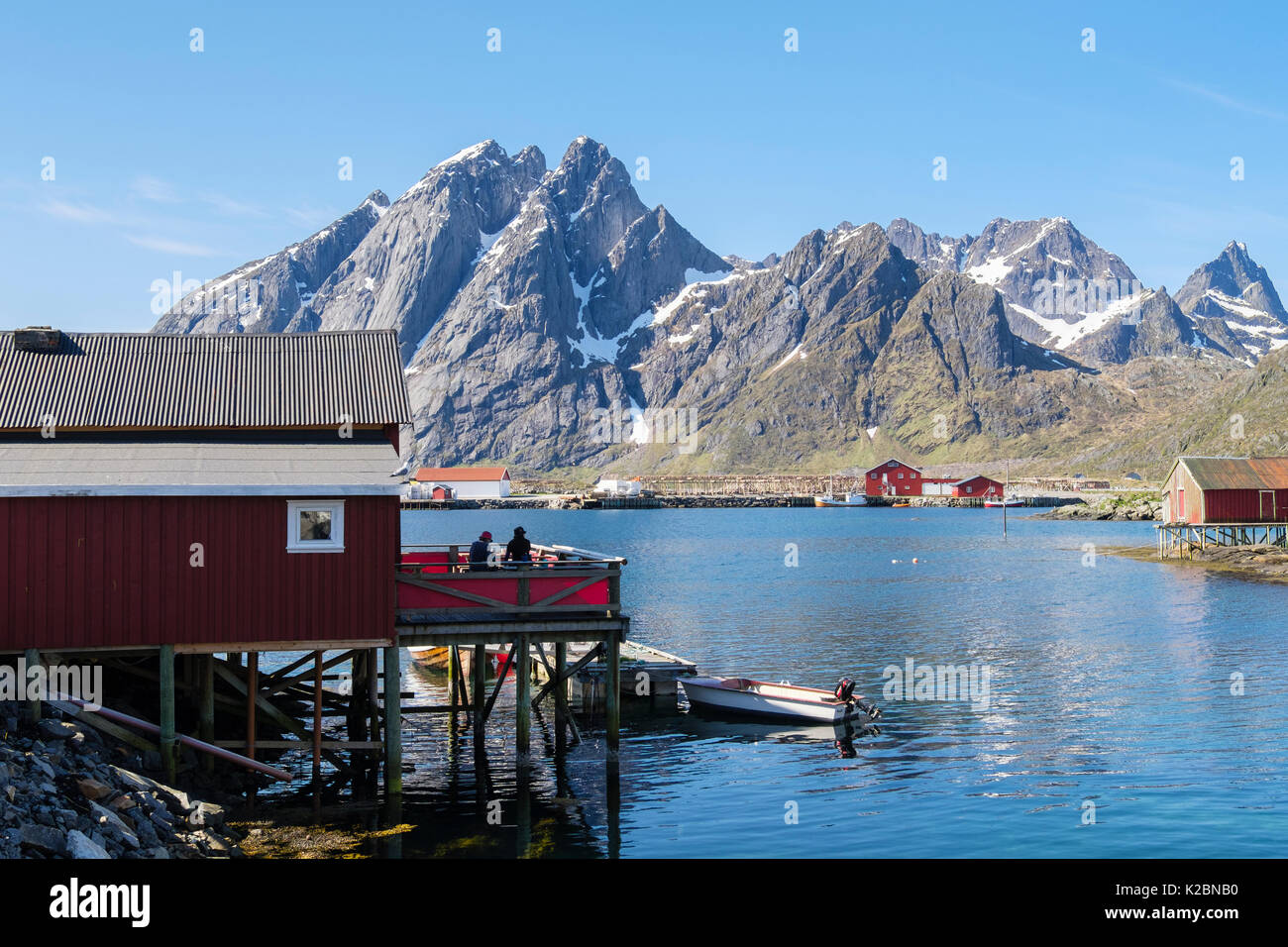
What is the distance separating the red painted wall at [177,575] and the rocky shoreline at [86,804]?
7.23 feet

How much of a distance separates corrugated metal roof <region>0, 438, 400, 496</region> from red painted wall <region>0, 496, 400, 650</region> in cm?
36

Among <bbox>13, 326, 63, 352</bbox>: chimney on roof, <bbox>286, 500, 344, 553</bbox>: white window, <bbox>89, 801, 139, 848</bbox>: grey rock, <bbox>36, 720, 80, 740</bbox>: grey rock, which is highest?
<bbox>13, 326, 63, 352</bbox>: chimney on roof

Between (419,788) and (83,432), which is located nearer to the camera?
(83,432)

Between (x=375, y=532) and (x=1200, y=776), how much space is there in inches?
867

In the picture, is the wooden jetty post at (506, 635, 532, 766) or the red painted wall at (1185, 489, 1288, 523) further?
the red painted wall at (1185, 489, 1288, 523)

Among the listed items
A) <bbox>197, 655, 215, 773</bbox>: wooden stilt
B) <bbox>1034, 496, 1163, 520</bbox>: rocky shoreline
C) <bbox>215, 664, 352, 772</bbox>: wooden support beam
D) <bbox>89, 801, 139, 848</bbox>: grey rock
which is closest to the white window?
<bbox>197, 655, 215, 773</bbox>: wooden stilt

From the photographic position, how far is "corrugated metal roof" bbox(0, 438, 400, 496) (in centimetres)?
2403

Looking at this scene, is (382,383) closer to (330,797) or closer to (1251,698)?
(330,797)

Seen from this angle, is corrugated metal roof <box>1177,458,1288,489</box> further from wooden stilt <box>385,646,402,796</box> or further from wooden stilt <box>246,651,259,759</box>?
wooden stilt <box>246,651,259,759</box>

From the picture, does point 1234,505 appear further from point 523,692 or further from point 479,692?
point 523,692

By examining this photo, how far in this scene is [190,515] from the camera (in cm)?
2436

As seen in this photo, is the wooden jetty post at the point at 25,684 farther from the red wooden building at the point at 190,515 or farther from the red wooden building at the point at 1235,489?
the red wooden building at the point at 1235,489

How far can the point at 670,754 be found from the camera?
33.6 meters
